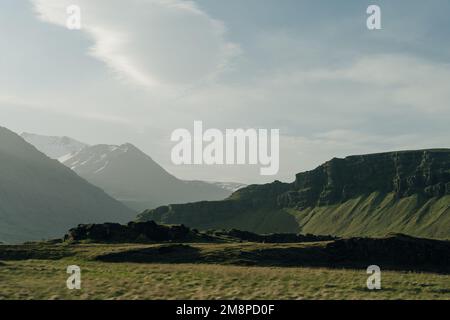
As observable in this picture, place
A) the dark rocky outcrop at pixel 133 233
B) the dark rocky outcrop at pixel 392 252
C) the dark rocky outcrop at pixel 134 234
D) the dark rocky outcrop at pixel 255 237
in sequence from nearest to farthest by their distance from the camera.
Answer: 1. the dark rocky outcrop at pixel 392 252
2. the dark rocky outcrop at pixel 134 234
3. the dark rocky outcrop at pixel 133 233
4. the dark rocky outcrop at pixel 255 237

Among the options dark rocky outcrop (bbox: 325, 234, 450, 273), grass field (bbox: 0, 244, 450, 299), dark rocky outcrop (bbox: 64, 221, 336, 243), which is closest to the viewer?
grass field (bbox: 0, 244, 450, 299)

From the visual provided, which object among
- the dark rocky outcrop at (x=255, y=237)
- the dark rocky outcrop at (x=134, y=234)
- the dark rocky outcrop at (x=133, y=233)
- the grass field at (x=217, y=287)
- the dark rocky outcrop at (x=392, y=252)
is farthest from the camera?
the dark rocky outcrop at (x=255, y=237)

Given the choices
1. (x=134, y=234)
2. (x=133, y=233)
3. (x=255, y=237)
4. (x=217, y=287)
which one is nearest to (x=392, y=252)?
(x=134, y=234)

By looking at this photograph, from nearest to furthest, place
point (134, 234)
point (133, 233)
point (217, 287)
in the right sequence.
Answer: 1. point (217, 287)
2. point (134, 234)
3. point (133, 233)

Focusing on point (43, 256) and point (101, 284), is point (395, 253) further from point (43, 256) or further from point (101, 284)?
point (101, 284)

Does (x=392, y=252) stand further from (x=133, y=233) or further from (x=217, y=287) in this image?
(x=217, y=287)

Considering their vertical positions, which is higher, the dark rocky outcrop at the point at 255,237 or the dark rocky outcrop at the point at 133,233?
the dark rocky outcrop at the point at 133,233

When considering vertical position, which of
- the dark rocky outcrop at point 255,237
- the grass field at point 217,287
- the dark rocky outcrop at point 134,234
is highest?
the grass field at point 217,287

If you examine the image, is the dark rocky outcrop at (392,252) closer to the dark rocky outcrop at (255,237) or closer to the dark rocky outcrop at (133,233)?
the dark rocky outcrop at (133,233)

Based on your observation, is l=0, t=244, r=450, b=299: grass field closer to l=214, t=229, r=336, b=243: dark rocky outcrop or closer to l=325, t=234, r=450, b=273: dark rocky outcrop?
l=325, t=234, r=450, b=273: dark rocky outcrop

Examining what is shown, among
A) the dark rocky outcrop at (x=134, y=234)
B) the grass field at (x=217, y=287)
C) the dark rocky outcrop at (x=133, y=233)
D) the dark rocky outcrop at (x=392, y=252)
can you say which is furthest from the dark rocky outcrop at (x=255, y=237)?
the grass field at (x=217, y=287)

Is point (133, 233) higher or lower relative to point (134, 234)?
higher

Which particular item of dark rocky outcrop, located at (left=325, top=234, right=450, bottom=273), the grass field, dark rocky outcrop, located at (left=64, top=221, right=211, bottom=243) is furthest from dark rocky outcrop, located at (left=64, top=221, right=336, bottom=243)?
the grass field
